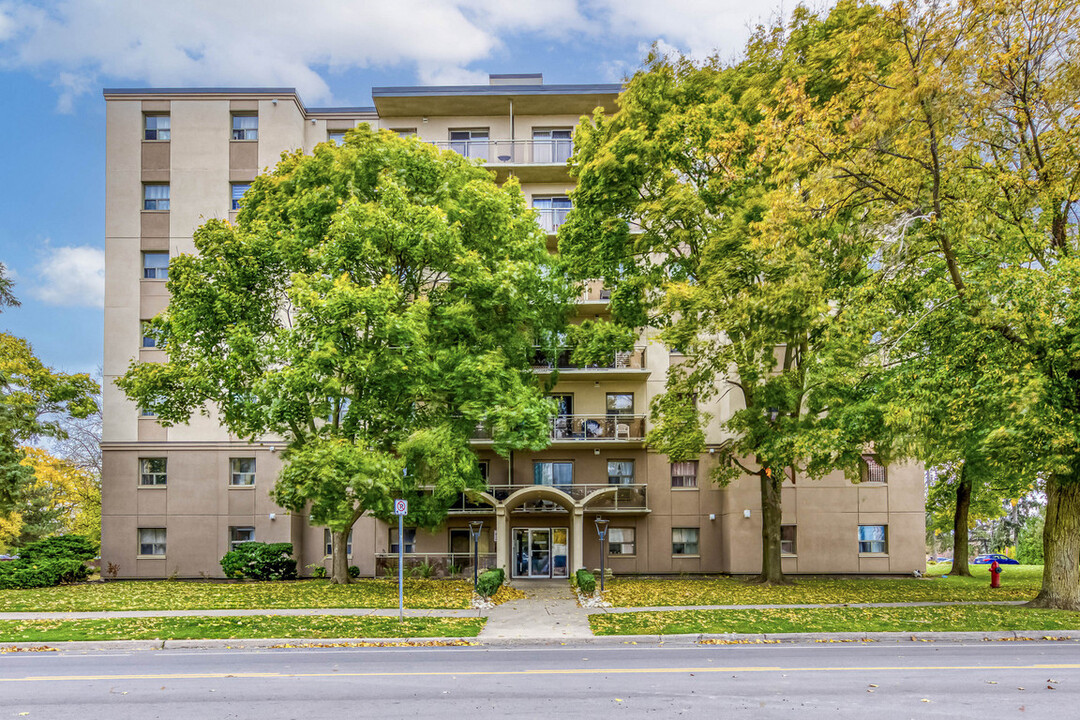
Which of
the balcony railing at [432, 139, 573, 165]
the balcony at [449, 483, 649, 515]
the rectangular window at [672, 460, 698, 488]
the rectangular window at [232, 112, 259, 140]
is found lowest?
the balcony at [449, 483, 649, 515]

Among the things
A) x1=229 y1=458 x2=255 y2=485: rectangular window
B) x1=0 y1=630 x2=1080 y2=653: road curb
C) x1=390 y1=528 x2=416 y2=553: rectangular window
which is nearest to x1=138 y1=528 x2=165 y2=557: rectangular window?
x1=229 y1=458 x2=255 y2=485: rectangular window

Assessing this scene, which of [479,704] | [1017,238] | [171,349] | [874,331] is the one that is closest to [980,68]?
[1017,238]

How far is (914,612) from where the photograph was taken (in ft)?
58.0

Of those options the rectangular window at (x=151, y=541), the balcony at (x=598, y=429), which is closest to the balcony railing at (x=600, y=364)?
the balcony at (x=598, y=429)

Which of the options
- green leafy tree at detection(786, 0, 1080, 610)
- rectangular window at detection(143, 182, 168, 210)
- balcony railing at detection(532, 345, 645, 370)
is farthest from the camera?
rectangular window at detection(143, 182, 168, 210)

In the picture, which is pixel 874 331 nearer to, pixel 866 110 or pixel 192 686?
pixel 866 110

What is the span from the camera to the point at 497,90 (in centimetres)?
Result: 3150

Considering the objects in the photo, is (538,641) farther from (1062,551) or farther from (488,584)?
(1062,551)

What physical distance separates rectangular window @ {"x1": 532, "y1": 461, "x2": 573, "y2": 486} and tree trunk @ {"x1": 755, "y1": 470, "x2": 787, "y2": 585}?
8525 millimetres

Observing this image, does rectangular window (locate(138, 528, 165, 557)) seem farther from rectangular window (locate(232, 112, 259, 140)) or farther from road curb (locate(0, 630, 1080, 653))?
road curb (locate(0, 630, 1080, 653))

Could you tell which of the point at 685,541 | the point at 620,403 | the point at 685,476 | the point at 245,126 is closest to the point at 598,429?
the point at 620,403

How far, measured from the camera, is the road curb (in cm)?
1429

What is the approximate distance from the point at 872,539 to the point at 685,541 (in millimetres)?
7549

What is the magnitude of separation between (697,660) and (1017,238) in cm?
1279
